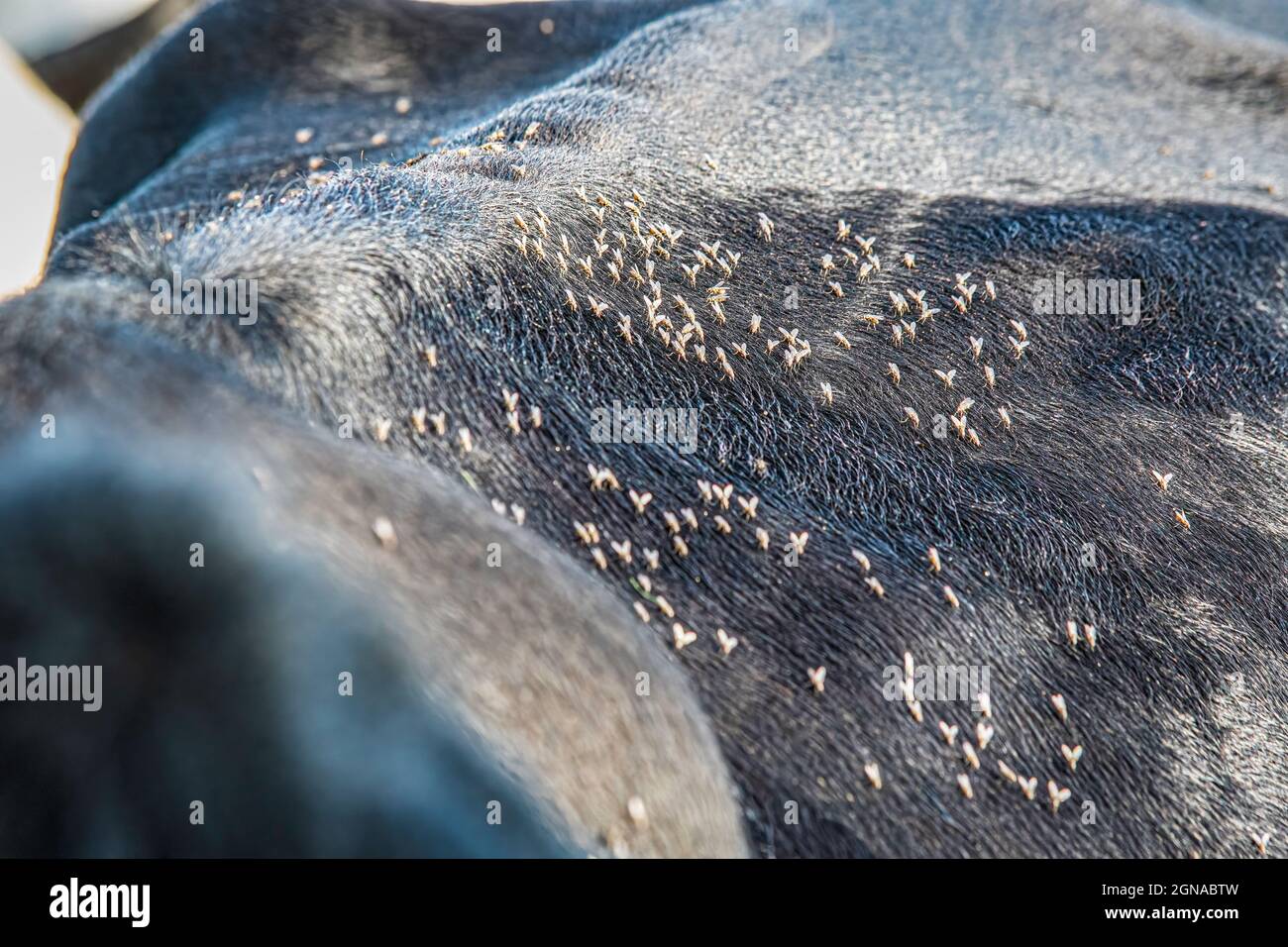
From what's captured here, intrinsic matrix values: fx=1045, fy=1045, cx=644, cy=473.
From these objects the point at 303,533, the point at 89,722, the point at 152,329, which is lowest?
the point at 89,722

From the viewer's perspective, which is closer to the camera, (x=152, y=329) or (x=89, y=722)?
(x=89, y=722)

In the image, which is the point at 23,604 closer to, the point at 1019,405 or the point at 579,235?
the point at 579,235

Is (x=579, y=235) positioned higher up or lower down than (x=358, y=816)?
higher up

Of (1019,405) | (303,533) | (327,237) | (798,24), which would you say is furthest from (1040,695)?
(798,24)

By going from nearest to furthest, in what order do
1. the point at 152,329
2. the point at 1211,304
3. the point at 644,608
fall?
the point at 152,329, the point at 644,608, the point at 1211,304

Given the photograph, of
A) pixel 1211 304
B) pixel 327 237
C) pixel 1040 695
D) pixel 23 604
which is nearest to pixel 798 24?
pixel 1211 304

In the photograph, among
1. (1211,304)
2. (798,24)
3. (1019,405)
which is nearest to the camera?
(1019,405)

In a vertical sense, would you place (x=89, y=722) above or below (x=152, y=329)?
below

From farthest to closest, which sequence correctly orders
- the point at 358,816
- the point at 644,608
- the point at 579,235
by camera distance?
1. the point at 579,235
2. the point at 644,608
3. the point at 358,816

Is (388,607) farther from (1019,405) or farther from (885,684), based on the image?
(1019,405)
